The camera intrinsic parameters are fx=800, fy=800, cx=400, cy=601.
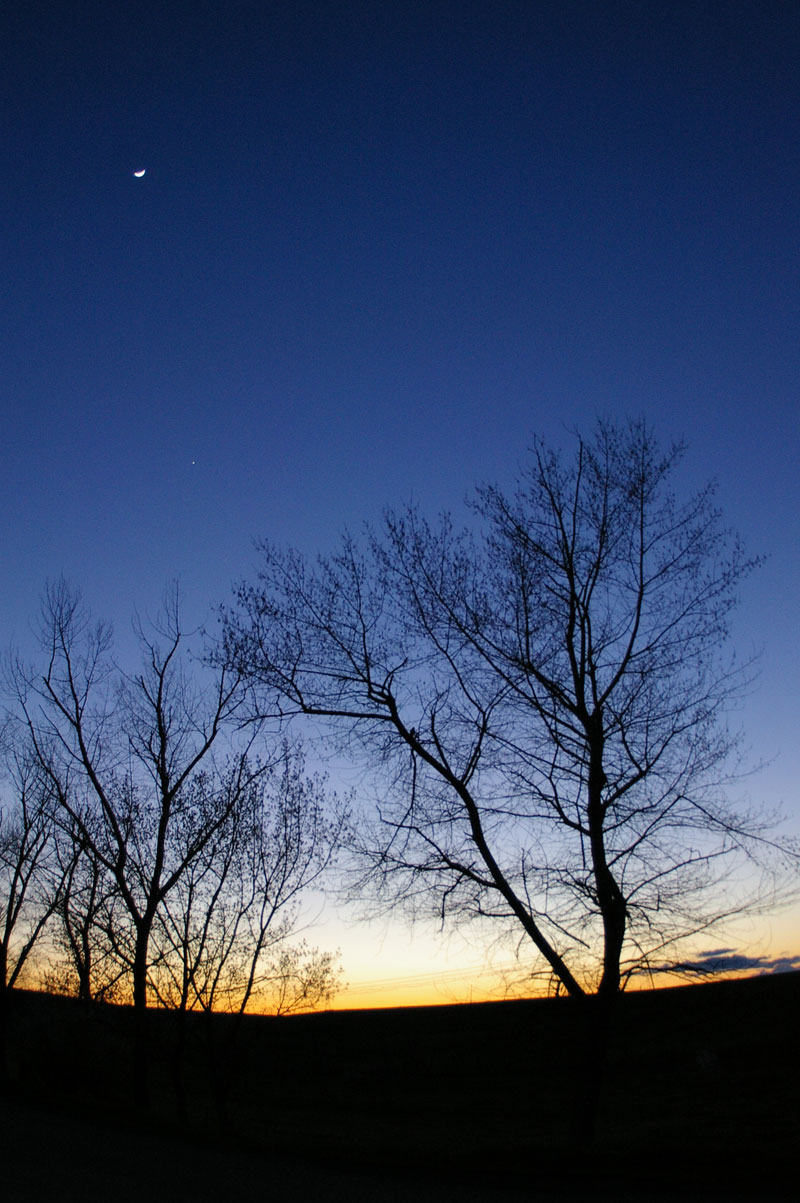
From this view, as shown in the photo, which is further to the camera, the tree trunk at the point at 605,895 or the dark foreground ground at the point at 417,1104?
the tree trunk at the point at 605,895

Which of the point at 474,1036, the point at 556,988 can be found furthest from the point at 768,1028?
the point at 556,988

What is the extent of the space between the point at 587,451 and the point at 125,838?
1297cm

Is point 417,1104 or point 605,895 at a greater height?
point 605,895

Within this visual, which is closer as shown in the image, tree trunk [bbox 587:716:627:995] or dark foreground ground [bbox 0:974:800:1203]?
dark foreground ground [bbox 0:974:800:1203]

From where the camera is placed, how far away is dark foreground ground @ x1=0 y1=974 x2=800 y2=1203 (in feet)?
33.5

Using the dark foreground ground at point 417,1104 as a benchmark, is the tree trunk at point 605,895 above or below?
above

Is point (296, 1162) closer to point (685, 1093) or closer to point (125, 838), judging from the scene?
point (125, 838)

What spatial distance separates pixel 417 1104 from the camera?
50656 mm

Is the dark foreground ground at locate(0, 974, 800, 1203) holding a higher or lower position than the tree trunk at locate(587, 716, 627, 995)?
lower

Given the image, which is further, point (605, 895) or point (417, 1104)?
point (417, 1104)

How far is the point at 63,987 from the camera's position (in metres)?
21.2

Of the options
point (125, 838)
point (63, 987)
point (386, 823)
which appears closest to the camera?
point (386, 823)

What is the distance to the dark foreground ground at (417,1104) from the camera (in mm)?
10211

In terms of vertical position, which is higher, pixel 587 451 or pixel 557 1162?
pixel 587 451
